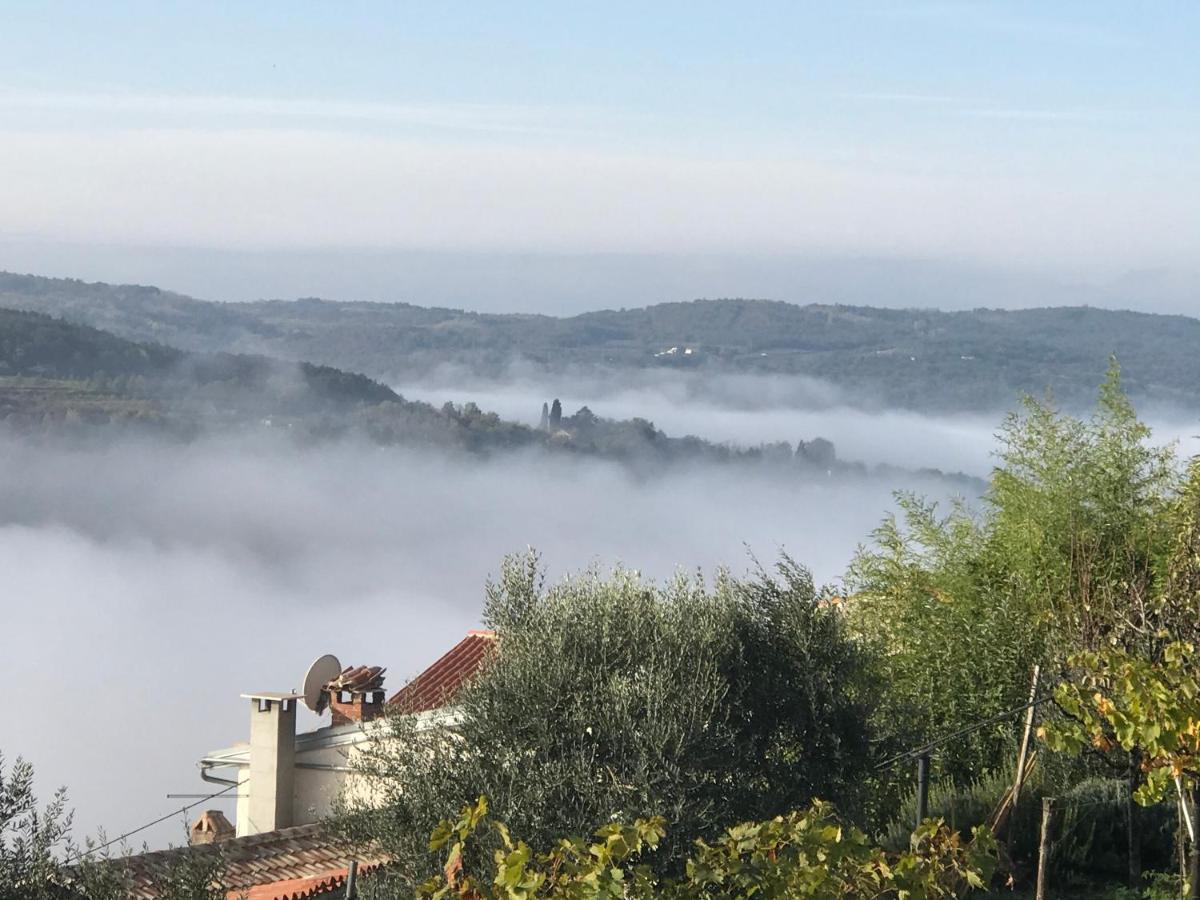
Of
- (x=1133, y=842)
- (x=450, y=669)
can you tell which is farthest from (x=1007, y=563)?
(x=450, y=669)

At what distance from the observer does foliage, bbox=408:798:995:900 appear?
8109mm

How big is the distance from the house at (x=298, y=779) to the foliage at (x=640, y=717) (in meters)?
0.74

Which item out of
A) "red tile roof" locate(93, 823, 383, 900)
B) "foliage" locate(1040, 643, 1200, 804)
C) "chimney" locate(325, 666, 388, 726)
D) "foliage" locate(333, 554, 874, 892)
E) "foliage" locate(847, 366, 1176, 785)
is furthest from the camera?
"chimney" locate(325, 666, 388, 726)

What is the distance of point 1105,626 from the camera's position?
1457cm

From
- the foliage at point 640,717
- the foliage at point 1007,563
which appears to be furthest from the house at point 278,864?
the foliage at point 1007,563

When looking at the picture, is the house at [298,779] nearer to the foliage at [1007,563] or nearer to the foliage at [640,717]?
the foliage at [640,717]

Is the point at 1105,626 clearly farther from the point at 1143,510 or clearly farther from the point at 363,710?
the point at 363,710

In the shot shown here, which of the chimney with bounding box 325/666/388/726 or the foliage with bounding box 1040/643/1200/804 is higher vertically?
the foliage with bounding box 1040/643/1200/804

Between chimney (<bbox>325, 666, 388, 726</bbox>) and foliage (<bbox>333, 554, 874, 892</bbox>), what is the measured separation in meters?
8.77

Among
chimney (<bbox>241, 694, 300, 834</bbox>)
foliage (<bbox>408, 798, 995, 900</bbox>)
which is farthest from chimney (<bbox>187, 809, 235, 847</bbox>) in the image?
foliage (<bbox>408, 798, 995, 900</bbox>)

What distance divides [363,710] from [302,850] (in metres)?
6.09

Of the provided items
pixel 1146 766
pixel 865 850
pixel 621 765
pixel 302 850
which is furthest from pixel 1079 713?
pixel 302 850

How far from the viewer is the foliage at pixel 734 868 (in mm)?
8109

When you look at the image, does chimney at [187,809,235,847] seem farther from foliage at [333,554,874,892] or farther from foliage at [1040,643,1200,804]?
foliage at [1040,643,1200,804]
